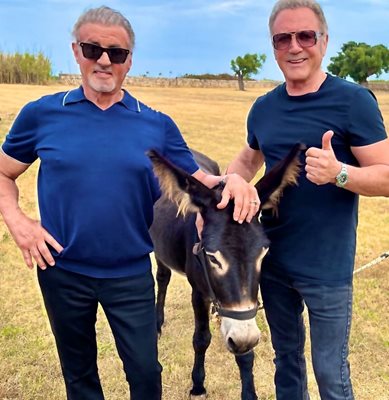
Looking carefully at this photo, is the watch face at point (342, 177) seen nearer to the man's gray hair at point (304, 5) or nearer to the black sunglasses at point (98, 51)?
the man's gray hair at point (304, 5)

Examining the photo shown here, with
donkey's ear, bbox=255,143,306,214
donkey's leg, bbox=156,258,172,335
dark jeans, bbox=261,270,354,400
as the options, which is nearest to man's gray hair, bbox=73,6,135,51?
donkey's ear, bbox=255,143,306,214

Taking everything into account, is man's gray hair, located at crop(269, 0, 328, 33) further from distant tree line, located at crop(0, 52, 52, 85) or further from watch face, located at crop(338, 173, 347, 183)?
distant tree line, located at crop(0, 52, 52, 85)

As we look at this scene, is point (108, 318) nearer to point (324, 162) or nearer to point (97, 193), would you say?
point (97, 193)

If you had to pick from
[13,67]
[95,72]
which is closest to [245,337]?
[95,72]

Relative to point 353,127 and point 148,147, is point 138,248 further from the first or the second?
point 353,127

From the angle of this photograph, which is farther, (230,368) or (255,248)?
(230,368)

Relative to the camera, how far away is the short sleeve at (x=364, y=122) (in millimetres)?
2369

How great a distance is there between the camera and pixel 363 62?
206 ft

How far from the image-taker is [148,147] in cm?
255

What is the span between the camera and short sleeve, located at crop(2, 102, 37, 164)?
8.45ft

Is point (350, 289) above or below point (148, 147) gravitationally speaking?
below

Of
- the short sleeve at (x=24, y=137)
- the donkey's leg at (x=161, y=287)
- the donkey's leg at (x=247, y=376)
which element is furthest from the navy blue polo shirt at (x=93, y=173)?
the donkey's leg at (x=161, y=287)

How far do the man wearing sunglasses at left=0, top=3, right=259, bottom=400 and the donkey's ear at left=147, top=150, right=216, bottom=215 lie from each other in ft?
0.32

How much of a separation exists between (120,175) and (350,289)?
1.42m
